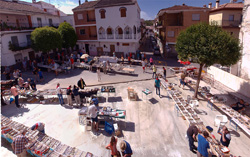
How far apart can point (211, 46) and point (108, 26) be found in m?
21.8

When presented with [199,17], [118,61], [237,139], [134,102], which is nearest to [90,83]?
[134,102]

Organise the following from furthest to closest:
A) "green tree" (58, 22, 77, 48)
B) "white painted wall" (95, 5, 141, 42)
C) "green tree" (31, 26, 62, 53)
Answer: "green tree" (58, 22, 77, 48) < "white painted wall" (95, 5, 141, 42) < "green tree" (31, 26, 62, 53)

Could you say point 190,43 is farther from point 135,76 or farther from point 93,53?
point 93,53

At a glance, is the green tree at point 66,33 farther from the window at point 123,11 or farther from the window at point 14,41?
the window at point 123,11

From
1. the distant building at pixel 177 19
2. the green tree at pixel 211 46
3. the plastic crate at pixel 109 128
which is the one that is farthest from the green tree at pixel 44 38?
the green tree at pixel 211 46

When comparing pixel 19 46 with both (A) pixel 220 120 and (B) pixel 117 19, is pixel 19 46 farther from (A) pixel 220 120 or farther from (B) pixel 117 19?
(A) pixel 220 120

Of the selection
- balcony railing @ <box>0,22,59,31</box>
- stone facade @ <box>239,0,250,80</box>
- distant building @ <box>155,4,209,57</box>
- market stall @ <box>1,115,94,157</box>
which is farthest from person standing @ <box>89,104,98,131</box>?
distant building @ <box>155,4,209,57</box>

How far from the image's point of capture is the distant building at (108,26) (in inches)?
1073

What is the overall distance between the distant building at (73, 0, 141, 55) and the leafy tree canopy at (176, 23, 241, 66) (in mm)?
17043

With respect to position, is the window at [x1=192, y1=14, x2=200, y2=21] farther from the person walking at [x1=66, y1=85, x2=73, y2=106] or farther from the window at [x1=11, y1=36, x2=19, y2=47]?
the window at [x1=11, y1=36, x2=19, y2=47]

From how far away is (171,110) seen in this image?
11.2 m

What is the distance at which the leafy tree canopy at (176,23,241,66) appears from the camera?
10.6 m

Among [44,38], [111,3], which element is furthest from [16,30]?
[111,3]

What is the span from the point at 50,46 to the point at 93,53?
10.7 m
